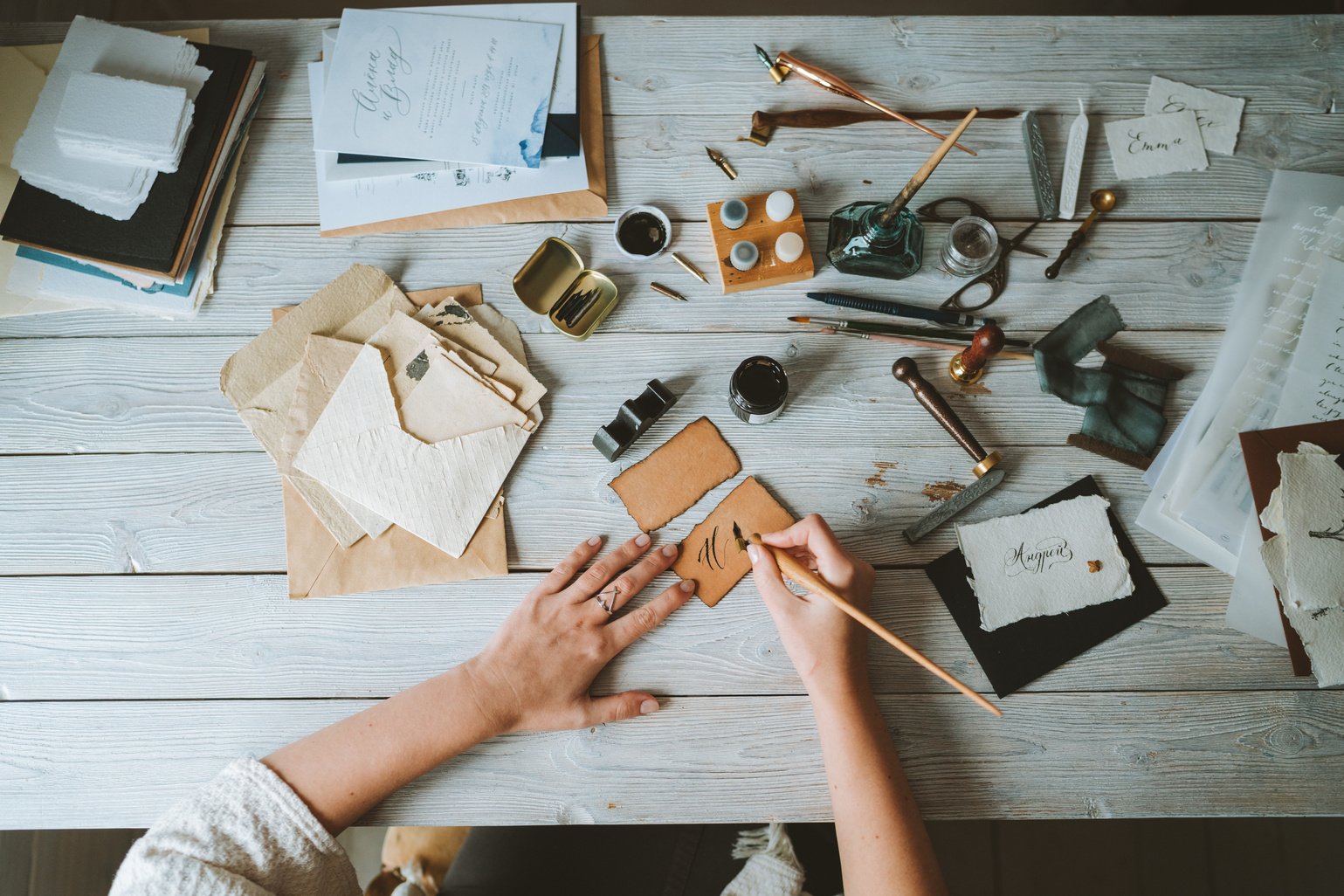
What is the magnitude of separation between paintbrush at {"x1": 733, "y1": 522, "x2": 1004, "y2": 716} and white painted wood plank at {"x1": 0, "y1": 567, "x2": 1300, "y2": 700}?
94 millimetres

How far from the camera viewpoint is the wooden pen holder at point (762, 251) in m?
1.18

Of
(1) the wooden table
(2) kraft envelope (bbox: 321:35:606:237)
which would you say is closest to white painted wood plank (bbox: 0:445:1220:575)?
(1) the wooden table

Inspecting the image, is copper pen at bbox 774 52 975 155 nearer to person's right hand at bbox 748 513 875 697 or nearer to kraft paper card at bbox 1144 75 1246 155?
kraft paper card at bbox 1144 75 1246 155

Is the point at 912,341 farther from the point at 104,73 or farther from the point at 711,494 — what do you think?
the point at 104,73

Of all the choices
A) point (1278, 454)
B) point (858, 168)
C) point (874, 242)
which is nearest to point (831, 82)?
point (858, 168)

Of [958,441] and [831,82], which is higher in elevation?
[831,82]

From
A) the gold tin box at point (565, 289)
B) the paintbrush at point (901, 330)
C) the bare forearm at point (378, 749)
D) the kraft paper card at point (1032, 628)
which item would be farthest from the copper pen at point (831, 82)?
the bare forearm at point (378, 749)

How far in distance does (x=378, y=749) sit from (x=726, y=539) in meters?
0.59

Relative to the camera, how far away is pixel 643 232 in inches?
47.4

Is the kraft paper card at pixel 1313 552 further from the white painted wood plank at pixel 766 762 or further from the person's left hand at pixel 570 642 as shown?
the person's left hand at pixel 570 642

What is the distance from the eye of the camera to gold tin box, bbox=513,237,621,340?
1.18 metres

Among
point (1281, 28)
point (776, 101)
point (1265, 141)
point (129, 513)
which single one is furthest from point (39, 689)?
point (1281, 28)

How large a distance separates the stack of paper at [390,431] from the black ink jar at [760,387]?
0.31 metres

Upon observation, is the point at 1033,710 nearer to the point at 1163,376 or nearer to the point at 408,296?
the point at 1163,376
